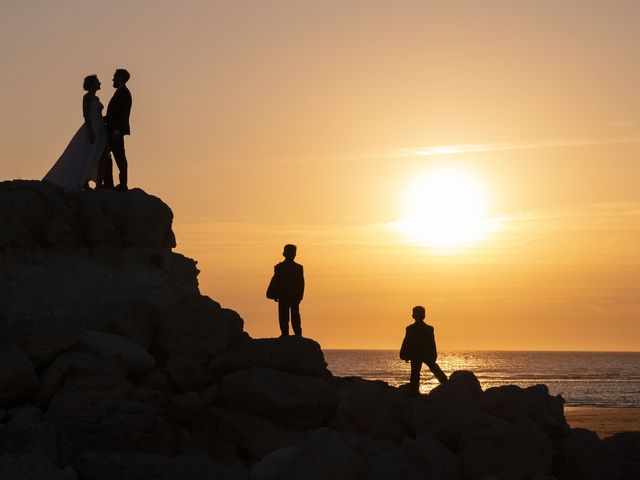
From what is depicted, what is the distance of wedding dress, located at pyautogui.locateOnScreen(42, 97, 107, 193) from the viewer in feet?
60.7

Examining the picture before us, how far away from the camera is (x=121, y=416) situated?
13250 millimetres

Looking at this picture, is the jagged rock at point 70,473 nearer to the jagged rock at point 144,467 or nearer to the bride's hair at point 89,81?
the jagged rock at point 144,467

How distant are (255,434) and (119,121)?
22.5 ft

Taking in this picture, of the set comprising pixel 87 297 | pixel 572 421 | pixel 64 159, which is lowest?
pixel 572 421

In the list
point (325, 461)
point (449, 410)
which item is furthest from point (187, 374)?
point (449, 410)

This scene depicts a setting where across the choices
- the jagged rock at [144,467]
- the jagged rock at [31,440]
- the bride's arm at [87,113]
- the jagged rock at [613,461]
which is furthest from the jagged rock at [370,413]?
the bride's arm at [87,113]

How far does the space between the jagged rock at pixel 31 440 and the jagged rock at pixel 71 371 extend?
1743 mm

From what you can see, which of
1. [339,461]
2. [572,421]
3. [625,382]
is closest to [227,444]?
[339,461]

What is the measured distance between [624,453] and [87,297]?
8687mm

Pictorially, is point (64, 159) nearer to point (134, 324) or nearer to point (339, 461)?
point (134, 324)

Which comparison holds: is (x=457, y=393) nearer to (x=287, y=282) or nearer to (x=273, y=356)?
(x=273, y=356)

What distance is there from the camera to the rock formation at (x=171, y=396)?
1270cm

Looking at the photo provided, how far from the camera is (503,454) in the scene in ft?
46.0

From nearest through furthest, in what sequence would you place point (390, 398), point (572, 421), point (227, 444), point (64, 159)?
point (227, 444)
point (390, 398)
point (64, 159)
point (572, 421)
